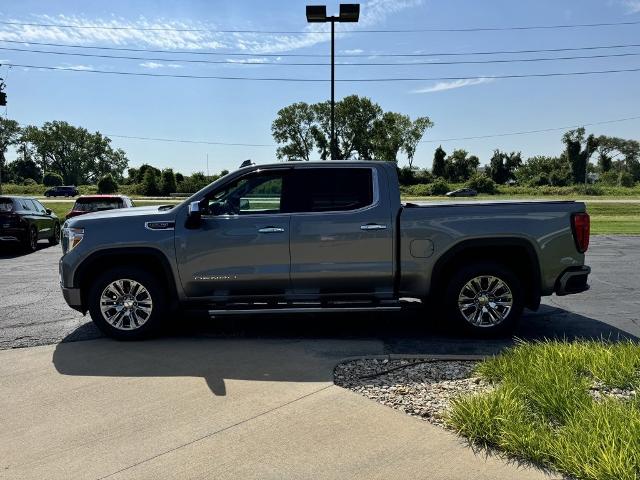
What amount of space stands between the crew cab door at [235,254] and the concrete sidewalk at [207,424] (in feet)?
2.61

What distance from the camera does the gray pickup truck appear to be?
218 inches

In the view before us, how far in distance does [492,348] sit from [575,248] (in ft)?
4.70

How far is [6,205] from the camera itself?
13.9m

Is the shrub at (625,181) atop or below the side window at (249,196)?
below

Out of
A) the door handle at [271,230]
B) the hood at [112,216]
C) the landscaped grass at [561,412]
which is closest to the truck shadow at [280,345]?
the landscaped grass at [561,412]

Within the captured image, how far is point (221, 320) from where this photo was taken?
21.5ft

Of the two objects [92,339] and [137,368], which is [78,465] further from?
[92,339]

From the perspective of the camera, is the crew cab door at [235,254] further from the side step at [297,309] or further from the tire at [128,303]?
the tire at [128,303]

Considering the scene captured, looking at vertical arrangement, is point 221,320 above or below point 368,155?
below

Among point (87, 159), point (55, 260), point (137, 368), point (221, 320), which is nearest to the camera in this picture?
point (137, 368)

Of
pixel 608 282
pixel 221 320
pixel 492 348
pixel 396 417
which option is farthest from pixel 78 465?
pixel 608 282

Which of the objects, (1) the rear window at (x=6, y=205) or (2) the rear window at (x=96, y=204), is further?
(2) the rear window at (x=96, y=204)

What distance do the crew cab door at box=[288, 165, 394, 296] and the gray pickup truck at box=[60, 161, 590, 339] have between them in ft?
0.04

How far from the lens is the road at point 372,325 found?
567cm
